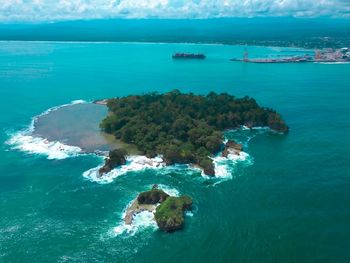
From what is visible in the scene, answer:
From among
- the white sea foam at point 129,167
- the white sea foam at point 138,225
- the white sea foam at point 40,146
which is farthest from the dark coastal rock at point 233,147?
the white sea foam at point 40,146

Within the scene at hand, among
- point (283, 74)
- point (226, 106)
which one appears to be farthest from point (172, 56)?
point (226, 106)

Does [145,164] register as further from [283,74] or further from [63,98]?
[283,74]

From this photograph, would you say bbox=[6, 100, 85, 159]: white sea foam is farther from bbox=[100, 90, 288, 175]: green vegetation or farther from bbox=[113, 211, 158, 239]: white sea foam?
bbox=[113, 211, 158, 239]: white sea foam

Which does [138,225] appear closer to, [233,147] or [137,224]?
[137,224]

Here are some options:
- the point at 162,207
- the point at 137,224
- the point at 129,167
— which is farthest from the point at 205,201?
the point at 129,167

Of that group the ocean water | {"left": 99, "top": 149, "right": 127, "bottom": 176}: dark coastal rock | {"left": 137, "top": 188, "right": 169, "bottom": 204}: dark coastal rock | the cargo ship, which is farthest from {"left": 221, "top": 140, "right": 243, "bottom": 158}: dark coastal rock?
the cargo ship

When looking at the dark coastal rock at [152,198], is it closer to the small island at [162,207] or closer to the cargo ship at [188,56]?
the small island at [162,207]
